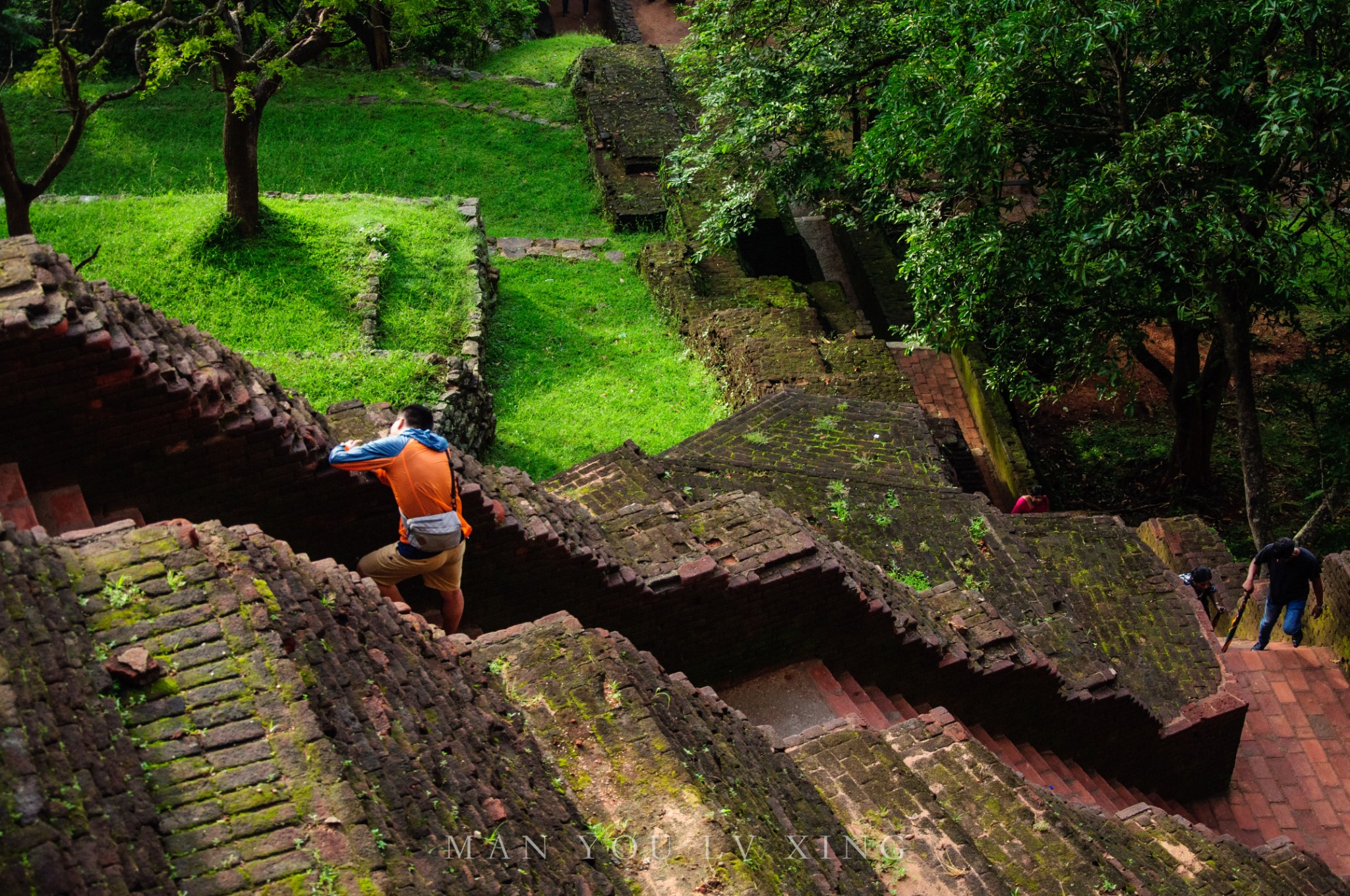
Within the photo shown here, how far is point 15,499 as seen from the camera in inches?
224

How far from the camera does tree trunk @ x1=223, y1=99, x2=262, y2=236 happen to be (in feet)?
45.1

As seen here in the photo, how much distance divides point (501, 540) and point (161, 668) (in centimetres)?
311

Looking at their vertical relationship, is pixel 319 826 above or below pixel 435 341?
above

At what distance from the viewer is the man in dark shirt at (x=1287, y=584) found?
35.9 ft

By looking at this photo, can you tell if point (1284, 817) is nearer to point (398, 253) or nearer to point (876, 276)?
point (398, 253)

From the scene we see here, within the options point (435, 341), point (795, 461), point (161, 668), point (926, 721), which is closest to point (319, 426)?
point (161, 668)

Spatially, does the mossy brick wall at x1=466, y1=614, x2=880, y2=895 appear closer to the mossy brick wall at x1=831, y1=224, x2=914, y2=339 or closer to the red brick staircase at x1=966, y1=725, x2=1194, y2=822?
the red brick staircase at x1=966, y1=725, x2=1194, y2=822

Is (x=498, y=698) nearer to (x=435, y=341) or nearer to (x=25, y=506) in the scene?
(x=25, y=506)

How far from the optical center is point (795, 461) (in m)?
11.6

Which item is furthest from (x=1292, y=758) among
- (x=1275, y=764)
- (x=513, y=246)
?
(x=513, y=246)

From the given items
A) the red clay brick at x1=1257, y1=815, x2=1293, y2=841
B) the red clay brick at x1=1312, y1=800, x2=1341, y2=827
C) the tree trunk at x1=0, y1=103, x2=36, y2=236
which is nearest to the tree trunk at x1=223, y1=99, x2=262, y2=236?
the tree trunk at x1=0, y1=103, x2=36, y2=236

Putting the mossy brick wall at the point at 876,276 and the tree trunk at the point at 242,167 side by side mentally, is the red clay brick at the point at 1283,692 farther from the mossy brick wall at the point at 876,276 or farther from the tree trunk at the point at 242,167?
the tree trunk at the point at 242,167

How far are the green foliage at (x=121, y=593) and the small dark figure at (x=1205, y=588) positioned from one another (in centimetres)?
957

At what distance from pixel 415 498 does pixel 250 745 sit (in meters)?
2.44
